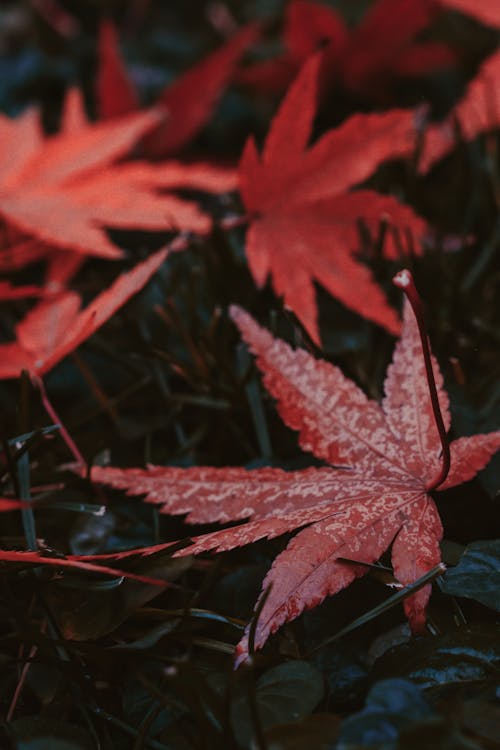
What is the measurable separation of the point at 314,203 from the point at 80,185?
318mm

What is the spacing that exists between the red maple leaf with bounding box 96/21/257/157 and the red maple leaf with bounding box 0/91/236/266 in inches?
3.2

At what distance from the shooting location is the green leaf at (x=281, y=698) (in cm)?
34

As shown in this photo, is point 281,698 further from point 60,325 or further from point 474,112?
point 474,112

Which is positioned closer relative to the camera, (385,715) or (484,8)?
(385,715)

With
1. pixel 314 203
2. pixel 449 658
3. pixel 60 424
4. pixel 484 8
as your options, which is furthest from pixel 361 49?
pixel 449 658

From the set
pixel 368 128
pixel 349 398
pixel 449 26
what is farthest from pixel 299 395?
pixel 449 26

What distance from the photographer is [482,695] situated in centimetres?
35

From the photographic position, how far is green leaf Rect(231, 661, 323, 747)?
1.12ft

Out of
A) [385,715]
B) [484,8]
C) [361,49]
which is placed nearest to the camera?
[385,715]

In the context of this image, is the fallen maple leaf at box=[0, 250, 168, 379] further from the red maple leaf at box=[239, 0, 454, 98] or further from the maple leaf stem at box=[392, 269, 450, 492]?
the red maple leaf at box=[239, 0, 454, 98]

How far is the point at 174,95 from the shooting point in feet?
3.07

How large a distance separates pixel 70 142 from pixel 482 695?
0.71 metres

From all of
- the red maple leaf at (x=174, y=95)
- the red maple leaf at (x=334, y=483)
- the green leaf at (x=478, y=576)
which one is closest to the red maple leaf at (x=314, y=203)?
the red maple leaf at (x=334, y=483)

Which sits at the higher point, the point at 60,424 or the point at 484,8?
the point at 484,8
